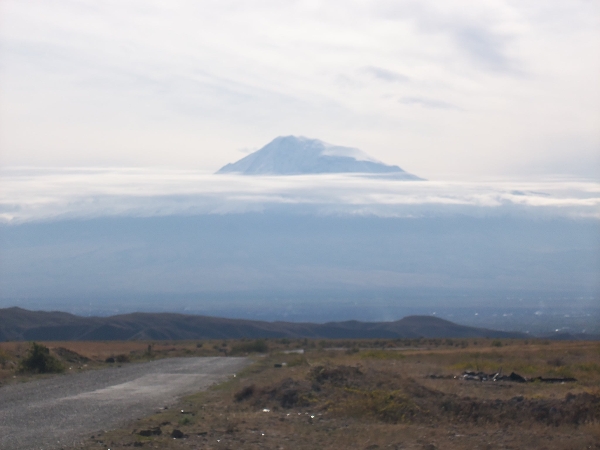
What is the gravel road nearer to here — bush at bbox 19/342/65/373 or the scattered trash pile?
bush at bbox 19/342/65/373

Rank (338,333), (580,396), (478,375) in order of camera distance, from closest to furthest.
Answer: (580,396) < (478,375) < (338,333)

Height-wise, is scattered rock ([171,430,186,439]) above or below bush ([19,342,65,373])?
above

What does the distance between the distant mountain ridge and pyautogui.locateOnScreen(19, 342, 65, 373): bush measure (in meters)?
54.9

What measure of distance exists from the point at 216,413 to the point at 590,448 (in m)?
7.35

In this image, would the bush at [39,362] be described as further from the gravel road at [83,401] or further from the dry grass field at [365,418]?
the dry grass field at [365,418]

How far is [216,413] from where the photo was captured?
14938 mm

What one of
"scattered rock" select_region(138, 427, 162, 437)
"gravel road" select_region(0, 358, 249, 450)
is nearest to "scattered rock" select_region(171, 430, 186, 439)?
"scattered rock" select_region(138, 427, 162, 437)

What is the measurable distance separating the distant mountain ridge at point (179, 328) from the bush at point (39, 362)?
180 ft

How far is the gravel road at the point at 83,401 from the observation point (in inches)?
474

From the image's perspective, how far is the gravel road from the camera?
1203 centimetres

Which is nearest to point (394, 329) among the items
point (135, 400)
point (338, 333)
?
point (338, 333)

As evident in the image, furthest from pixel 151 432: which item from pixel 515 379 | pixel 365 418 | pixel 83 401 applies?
pixel 515 379

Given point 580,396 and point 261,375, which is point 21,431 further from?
point 261,375

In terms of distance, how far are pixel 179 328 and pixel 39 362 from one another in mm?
71884
